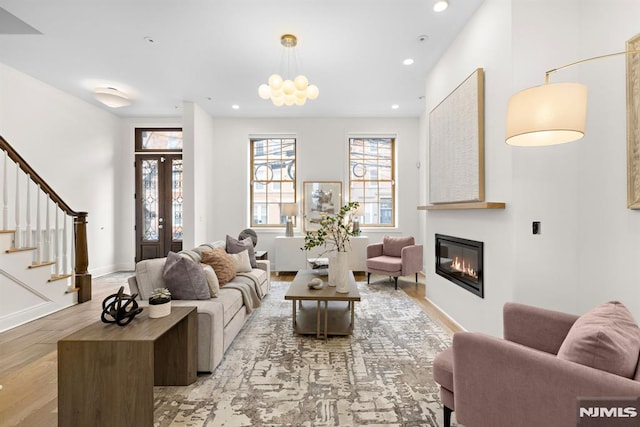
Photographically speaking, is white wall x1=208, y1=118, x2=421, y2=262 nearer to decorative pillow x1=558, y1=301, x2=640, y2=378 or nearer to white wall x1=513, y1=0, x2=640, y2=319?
white wall x1=513, y1=0, x2=640, y2=319

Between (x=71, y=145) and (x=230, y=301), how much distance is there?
4573 mm

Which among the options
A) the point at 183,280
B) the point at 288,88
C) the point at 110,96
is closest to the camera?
the point at 183,280

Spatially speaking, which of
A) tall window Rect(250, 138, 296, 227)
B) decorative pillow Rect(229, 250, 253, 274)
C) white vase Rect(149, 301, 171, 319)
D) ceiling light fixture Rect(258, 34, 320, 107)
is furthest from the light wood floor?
tall window Rect(250, 138, 296, 227)

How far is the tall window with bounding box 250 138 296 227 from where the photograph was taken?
6188 mm

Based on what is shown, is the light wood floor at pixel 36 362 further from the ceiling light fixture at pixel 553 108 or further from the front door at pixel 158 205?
the ceiling light fixture at pixel 553 108

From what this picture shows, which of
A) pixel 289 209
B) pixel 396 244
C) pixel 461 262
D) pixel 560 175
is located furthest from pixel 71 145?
pixel 560 175

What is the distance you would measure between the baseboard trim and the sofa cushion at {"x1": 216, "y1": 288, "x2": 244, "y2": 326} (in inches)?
84.7

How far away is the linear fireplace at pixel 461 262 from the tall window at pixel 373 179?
2461 millimetres

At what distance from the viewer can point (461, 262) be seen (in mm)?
3148

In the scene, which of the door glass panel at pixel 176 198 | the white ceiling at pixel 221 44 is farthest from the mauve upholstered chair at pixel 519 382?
the door glass panel at pixel 176 198

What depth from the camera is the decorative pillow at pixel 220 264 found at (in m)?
3.16

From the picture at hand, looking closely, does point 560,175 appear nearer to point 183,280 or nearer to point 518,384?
point 518,384

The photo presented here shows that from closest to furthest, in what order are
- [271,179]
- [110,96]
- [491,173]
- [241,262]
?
1. [491,173]
2. [241,262]
3. [110,96]
4. [271,179]

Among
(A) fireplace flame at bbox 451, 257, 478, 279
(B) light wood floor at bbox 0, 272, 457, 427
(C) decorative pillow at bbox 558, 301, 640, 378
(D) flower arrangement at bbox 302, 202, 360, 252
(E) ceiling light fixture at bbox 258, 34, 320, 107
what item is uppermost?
(E) ceiling light fixture at bbox 258, 34, 320, 107
